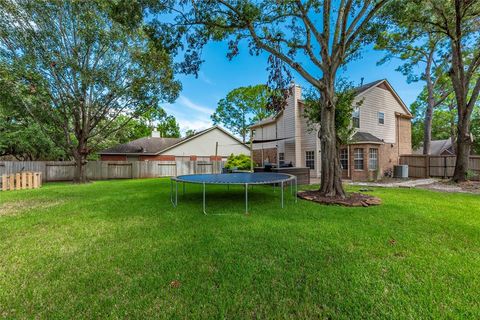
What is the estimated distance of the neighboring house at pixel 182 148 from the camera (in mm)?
20328

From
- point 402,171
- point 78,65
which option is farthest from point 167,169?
point 402,171

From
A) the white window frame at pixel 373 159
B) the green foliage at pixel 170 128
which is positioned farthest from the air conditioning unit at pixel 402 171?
the green foliage at pixel 170 128

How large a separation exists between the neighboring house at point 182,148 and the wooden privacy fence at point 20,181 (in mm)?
9592

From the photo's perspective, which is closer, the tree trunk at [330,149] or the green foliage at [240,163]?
the tree trunk at [330,149]

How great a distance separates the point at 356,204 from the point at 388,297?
429cm

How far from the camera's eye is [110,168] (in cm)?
1576

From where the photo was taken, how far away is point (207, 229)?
4.11m

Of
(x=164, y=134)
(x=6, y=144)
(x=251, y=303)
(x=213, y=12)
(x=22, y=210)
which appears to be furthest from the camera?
(x=164, y=134)

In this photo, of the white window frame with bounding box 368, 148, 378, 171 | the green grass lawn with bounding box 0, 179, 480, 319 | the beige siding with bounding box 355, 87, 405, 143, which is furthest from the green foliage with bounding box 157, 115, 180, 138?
the green grass lawn with bounding box 0, 179, 480, 319

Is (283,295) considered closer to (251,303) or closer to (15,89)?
(251,303)

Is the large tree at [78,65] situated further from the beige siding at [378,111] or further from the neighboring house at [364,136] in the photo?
the beige siding at [378,111]

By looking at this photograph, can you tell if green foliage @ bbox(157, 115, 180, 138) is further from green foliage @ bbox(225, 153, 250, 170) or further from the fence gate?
green foliage @ bbox(225, 153, 250, 170)

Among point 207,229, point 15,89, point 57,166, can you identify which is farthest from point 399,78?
point 57,166

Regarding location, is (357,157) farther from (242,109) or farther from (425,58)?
(242,109)
